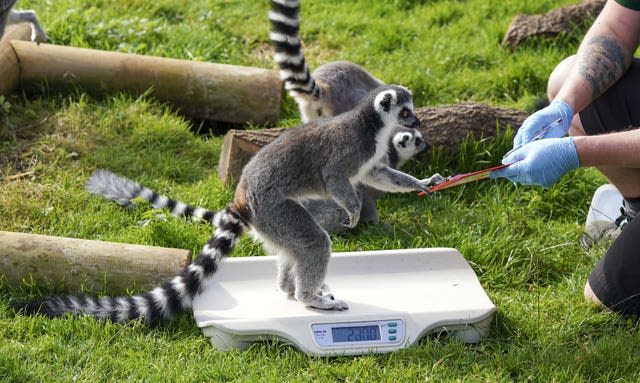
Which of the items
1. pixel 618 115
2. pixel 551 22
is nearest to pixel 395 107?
pixel 618 115

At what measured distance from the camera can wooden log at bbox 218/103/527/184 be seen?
16.4 ft

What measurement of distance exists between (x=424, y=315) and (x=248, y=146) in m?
1.67

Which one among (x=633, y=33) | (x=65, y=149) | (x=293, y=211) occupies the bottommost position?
(x=65, y=149)

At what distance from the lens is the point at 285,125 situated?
5.79m

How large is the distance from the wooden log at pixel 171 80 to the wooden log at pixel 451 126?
0.74 m

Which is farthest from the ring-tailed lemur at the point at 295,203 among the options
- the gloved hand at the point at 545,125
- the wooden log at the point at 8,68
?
the wooden log at the point at 8,68

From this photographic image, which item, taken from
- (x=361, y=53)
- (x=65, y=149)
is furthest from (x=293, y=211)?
(x=361, y=53)

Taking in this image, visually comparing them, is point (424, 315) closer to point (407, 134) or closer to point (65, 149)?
point (407, 134)

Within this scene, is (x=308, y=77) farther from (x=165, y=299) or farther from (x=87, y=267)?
(x=165, y=299)

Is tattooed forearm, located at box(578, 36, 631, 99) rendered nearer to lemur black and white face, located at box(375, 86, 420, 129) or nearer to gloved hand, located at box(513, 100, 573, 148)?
gloved hand, located at box(513, 100, 573, 148)

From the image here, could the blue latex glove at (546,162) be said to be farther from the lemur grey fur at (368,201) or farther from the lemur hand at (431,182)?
the lemur grey fur at (368,201)

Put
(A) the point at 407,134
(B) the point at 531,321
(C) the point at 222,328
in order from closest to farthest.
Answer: (C) the point at 222,328
(B) the point at 531,321
(A) the point at 407,134

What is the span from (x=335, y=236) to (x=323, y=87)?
52.9 inches

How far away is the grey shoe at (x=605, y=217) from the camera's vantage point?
4.54 metres
